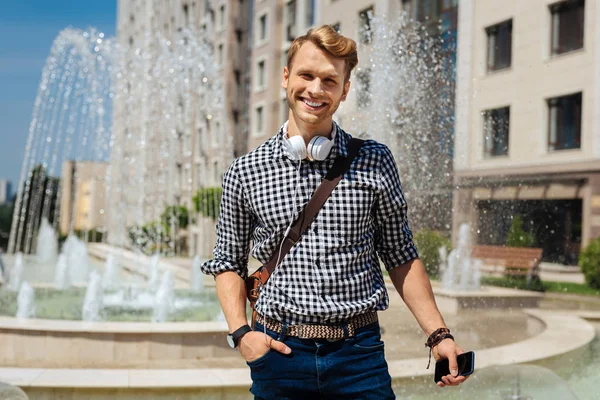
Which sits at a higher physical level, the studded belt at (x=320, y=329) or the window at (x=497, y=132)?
the window at (x=497, y=132)

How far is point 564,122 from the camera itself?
61.9 feet

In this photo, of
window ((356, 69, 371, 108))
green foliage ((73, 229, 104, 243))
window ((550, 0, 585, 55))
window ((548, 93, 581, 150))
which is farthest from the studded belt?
green foliage ((73, 229, 104, 243))

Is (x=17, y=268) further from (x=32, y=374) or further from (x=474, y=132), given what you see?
(x=474, y=132)

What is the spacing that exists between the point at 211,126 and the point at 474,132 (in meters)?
20.0

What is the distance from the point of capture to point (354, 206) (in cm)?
186

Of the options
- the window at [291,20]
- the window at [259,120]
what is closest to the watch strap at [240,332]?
the window at [291,20]

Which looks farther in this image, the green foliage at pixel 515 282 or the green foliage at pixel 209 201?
the green foliage at pixel 209 201

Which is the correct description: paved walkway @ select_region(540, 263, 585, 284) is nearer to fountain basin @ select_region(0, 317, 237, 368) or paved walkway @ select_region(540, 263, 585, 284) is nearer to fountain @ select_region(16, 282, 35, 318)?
fountain @ select_region(16, 282, 35, 318)

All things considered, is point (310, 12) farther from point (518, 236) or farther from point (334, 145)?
point (334, 145)

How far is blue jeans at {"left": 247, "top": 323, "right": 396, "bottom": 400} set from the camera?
1813 millimetres

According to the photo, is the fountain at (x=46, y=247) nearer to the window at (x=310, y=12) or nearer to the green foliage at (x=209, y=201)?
the green foliage at (x=209, y=201)

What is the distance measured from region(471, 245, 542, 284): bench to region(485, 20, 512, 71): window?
7770 millimetres

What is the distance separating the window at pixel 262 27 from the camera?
3475 centimetres

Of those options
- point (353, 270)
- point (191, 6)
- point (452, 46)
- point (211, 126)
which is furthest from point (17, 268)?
point (191, 6)
